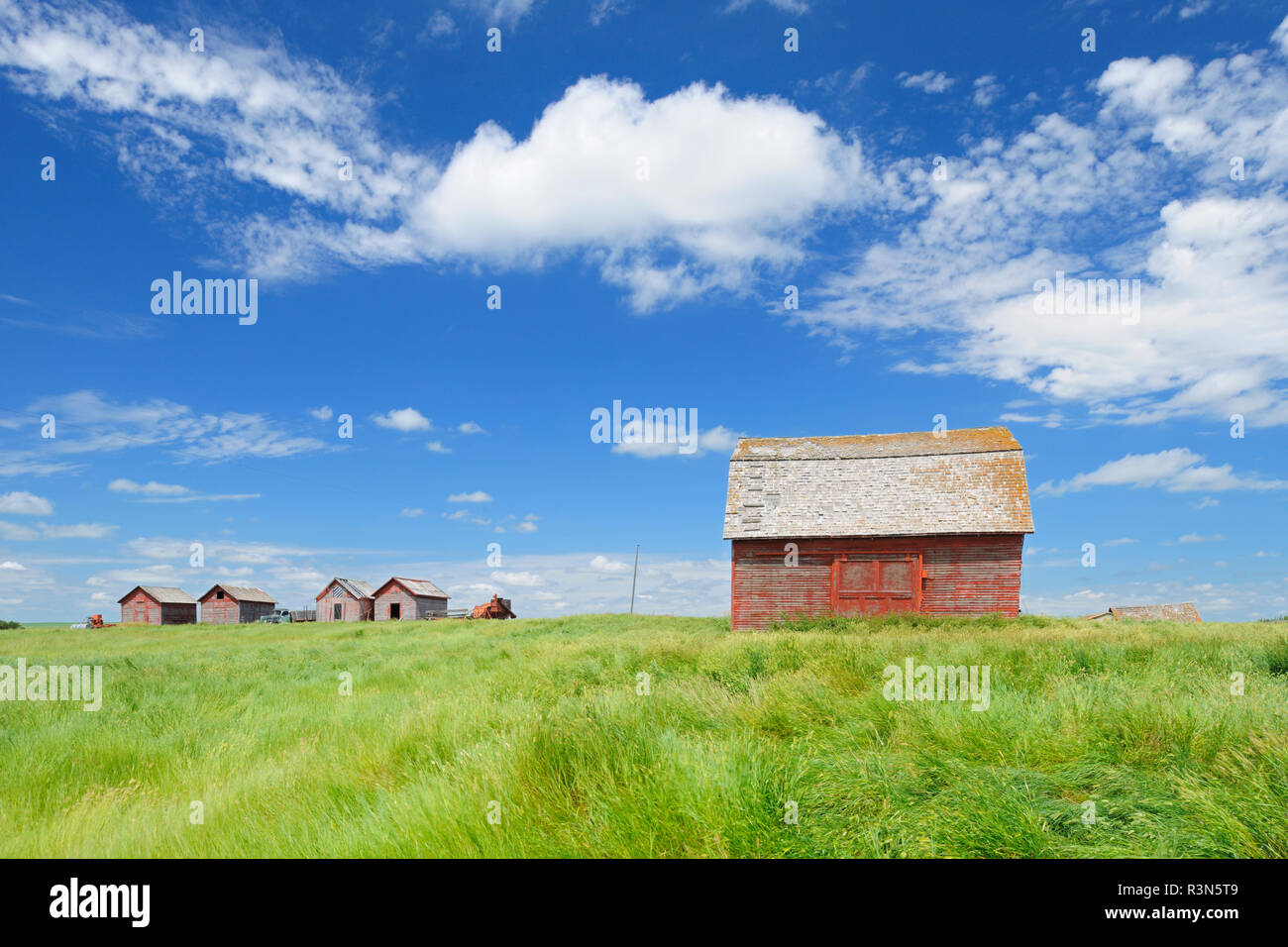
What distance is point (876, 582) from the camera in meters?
24.1

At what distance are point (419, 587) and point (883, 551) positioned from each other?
48.1 metres

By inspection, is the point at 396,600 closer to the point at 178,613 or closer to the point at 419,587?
the point at 419,587

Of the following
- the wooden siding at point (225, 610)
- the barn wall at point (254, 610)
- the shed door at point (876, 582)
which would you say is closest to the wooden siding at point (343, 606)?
the barn wall at point (254, 610)

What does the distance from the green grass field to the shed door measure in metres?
15.3

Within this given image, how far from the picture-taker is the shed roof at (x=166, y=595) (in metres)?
66.6

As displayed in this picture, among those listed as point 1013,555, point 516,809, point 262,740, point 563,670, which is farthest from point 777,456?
point 516,809

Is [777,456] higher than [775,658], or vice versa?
[777,456]

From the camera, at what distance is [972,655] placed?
8.41 meters

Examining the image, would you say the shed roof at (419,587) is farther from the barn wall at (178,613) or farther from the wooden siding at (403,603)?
the barn wall at (178,613)

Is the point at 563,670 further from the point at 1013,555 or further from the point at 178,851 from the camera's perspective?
the point at 1013,555
